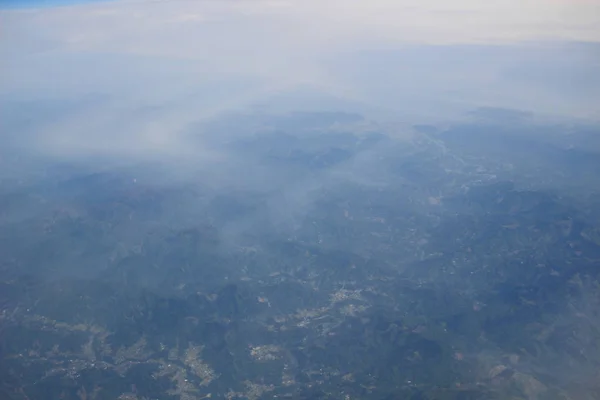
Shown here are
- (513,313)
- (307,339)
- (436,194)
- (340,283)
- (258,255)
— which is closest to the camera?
(307,339)

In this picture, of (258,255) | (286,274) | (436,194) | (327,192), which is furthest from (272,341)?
(436,194)

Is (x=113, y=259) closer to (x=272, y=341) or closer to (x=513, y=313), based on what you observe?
(x=272, y=341)

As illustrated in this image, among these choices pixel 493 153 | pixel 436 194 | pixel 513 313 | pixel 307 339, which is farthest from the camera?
pixel 493 153

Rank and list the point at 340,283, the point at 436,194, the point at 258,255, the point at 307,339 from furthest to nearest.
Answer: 1. the point at 436,194
2. the point at 258,255
3. the point at 340,283
4. the point at 307,339

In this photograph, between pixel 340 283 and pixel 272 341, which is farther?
pixel 340 283

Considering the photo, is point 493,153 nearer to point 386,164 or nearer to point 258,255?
point 386,164

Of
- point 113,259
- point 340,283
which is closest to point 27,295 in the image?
point 113,259
